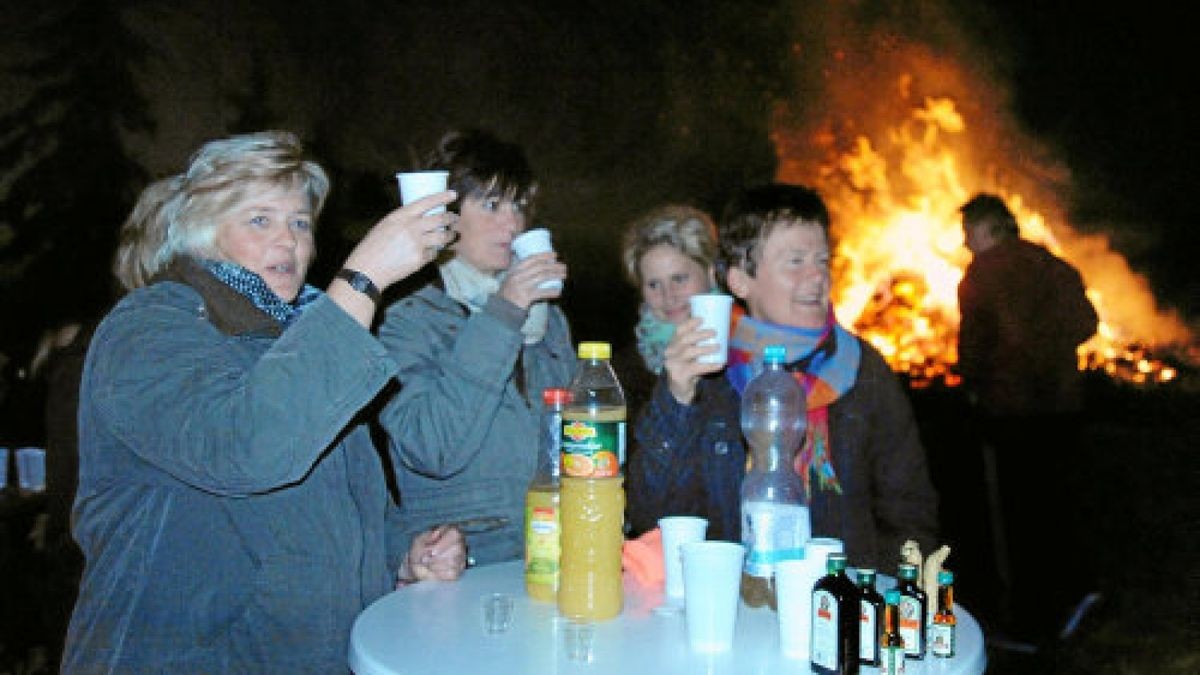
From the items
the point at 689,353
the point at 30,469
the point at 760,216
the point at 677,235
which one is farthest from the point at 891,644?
the point at 30,469

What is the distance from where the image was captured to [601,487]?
1565 mm

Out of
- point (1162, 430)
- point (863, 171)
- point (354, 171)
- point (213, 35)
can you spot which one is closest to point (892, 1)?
point (863, 171)

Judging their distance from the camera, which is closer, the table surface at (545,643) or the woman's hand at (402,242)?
the table surface at (545,643)

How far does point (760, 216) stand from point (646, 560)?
3.01 feet

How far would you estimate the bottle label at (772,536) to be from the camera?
5.12 feet

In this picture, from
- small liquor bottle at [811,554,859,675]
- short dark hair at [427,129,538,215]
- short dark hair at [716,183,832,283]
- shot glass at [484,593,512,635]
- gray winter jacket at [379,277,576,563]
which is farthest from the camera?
short dark hair at [427,129,538,215]

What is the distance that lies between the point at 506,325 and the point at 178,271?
0.68 metres

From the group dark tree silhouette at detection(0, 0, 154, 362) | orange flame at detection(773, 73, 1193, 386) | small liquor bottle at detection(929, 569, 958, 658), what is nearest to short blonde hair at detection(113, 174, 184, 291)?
small liquor bottle at detection(929, 569, 958, 658)

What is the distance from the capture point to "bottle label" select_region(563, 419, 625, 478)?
1514 mm

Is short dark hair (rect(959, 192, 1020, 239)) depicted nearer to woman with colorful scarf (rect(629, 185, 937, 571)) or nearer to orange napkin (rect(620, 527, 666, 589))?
woman with colorful scarf (rect(629, 185, 937, 571))

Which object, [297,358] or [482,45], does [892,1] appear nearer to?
[482,45]

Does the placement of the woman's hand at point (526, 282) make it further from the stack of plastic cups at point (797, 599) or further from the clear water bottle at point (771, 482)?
the stack of plastic cups at point (797, 599)

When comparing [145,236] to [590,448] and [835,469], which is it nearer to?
[590,448]

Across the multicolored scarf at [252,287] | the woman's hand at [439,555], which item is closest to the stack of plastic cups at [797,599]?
the woman's hand at [439,555]
